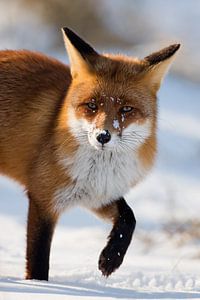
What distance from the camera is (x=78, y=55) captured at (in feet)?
14.5

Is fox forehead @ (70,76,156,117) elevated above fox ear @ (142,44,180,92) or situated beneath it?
situated beneath

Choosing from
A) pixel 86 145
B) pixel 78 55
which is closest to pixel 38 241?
pixel 86 145

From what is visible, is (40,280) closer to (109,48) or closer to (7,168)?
(7,168)

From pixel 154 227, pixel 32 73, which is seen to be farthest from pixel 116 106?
pixel 154 227

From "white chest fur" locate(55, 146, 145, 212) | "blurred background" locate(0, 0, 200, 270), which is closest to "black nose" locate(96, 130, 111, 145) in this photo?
"white chest fur" locate(55, 146, 145, 212)

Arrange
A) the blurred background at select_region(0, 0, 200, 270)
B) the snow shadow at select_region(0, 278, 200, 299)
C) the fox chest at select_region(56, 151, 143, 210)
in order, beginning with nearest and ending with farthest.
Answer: the snow shadow at select_region(0, 278, 200, 299) < the fox chest at select_region(56, 151, 143, 210) < the blurred background at select_region(0, 0, 200, 270)

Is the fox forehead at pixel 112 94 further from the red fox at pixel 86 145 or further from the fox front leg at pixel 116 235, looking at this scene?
the fox front leg at pixel 116 235

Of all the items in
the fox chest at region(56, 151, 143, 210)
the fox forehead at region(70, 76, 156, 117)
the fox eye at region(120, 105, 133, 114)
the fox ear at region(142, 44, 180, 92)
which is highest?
the fox ear at region(142, 44, 180, 92)

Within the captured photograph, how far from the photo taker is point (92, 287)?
4.02 metres

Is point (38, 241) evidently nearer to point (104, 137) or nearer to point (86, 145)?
point (86, 145)

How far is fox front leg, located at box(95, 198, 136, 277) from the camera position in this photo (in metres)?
4.45

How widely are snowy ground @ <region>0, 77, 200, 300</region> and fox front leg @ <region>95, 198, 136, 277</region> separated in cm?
18

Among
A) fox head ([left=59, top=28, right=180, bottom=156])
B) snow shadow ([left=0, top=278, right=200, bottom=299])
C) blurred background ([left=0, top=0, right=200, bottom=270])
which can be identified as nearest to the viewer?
snow shadow ([left=0, top=278, right=200, bottom=299])

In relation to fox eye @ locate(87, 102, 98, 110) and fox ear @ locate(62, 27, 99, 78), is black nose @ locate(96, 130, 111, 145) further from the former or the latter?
fox ear @ locate(62, 27, 99, 78)
